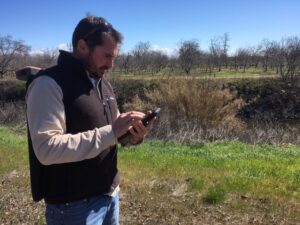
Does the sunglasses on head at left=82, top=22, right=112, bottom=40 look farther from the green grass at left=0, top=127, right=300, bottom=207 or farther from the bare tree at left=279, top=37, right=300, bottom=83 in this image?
the bare tree at left=279, top=37, right=300, bottom=83

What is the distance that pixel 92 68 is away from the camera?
2.42 m

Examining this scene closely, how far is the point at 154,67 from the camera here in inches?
2820

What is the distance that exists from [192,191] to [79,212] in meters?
3.60

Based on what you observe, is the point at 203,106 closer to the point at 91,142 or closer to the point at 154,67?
the point at 91,142

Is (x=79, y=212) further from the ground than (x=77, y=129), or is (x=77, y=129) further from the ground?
(x=77, y=129)

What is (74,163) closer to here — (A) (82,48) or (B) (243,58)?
(A) (82,48)

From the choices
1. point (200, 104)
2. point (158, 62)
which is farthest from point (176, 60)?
point (200, 104)

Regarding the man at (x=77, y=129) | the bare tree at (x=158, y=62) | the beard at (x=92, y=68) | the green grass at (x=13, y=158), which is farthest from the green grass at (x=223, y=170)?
the bare tree at (x=158, y=62)

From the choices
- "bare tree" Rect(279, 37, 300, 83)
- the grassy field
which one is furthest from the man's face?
"bare tree" Rect(279, 37, 300, 83)

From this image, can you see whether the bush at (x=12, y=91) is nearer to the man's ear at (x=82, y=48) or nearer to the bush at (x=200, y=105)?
the bush at (x=200, y=105)

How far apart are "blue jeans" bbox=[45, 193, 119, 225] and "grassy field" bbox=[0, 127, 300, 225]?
7.93 ft

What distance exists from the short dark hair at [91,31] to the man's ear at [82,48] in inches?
0.6

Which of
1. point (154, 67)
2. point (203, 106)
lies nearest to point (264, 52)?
point (154, 67)

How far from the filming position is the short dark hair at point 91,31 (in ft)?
7.66
